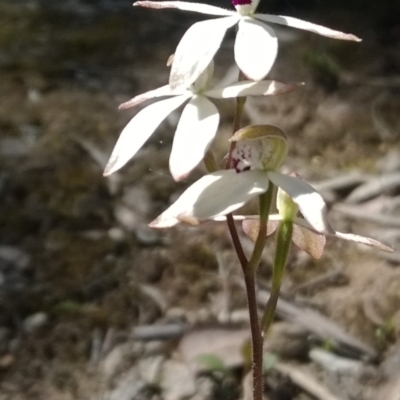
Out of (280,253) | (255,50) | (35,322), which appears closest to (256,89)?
(255,50)

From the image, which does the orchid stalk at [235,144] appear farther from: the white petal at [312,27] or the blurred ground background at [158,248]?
the blurred ground background at [158,248]

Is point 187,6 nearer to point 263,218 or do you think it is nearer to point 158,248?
point 263,218

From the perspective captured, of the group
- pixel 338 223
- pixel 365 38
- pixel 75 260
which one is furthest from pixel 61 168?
pixel 365 38

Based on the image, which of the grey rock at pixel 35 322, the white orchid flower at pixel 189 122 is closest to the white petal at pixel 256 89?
the white orchid flower at pixel 189 122

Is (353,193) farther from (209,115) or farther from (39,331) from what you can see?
(209,115)

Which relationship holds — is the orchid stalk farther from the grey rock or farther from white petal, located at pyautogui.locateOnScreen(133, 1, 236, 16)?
the grey rock

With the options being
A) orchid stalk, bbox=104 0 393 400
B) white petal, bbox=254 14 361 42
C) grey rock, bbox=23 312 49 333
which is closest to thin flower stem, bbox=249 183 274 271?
orchid stalk, bbox=104 0 393 400
